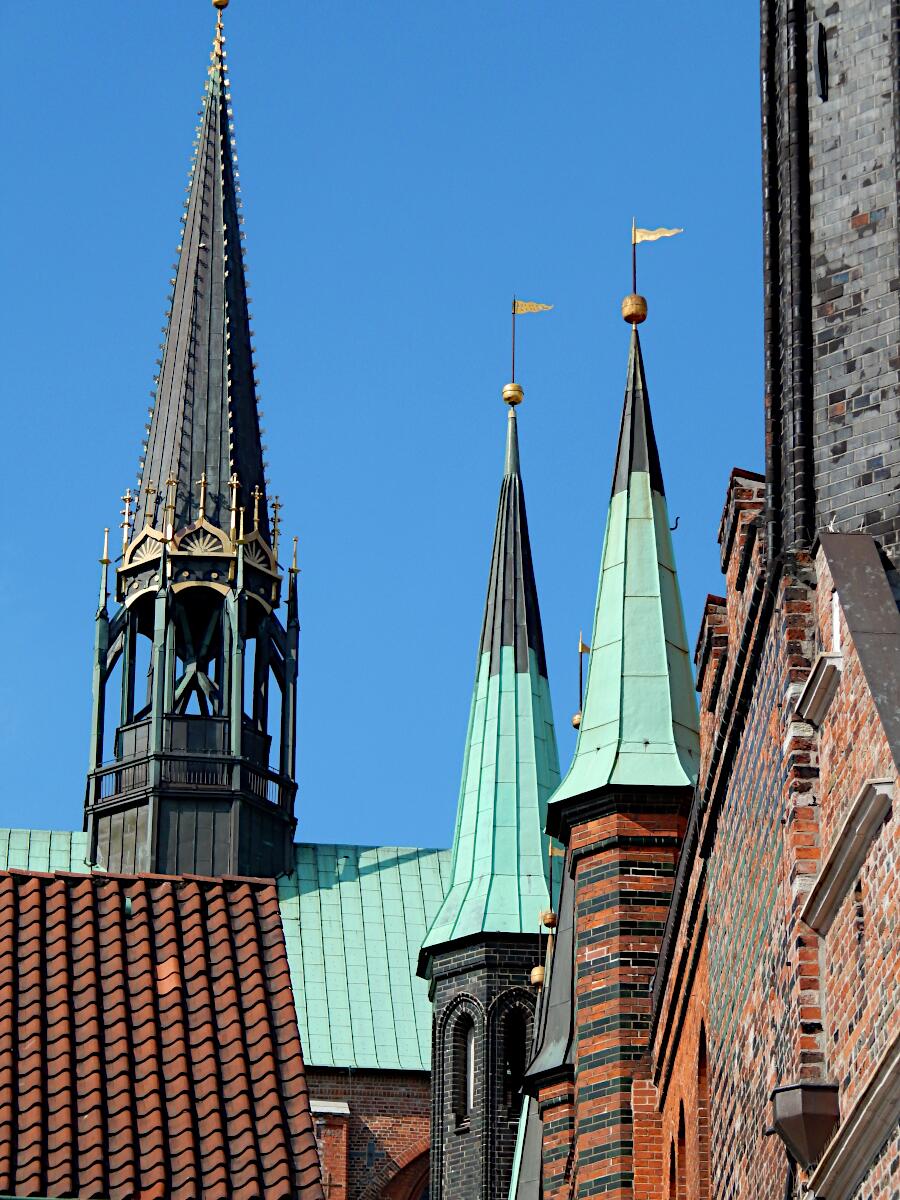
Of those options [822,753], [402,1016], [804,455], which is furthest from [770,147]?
[402,1016]

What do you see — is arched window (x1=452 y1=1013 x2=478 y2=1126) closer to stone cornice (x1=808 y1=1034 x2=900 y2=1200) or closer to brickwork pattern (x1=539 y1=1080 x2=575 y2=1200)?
brickwork pattern (x1=539 y1=1080 x2=575 y2=1200)

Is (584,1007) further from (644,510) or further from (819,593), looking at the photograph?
(819,593)

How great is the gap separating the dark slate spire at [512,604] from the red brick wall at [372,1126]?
962 centimetres

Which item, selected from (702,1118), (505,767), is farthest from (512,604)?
(702,1118)

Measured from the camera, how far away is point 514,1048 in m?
45.1

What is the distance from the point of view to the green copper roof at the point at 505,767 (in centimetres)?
4550

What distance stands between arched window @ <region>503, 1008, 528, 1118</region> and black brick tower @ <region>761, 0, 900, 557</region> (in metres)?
27.9

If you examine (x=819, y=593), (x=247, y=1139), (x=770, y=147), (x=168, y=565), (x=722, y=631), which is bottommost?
(x=247, y=1139)

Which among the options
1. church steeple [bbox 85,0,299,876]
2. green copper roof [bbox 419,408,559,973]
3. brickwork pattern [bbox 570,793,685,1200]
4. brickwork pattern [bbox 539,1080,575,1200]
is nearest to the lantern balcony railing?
church steeple [bbox 85,0,299,876]

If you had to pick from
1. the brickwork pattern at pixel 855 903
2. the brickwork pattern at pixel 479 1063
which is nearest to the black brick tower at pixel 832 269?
the brickwork pattern at pixel 855 903

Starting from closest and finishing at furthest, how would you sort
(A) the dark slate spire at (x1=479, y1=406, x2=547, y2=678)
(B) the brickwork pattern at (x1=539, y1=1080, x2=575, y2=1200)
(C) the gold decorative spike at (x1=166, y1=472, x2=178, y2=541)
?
1. (B) the brickwork pattern at (x1=539, y1=1080, x2=575, y2=1200)
2. (A) the dark slate spire at (x1=479, y1=406, x2=547, y2=678)
3. (C) the gold decorative spike at (x1=166, y1=472, x2=178, y2=541)

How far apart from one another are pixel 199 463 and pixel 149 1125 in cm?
3823

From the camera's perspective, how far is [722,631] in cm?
1956

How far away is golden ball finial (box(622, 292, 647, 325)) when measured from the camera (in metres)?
30.0
